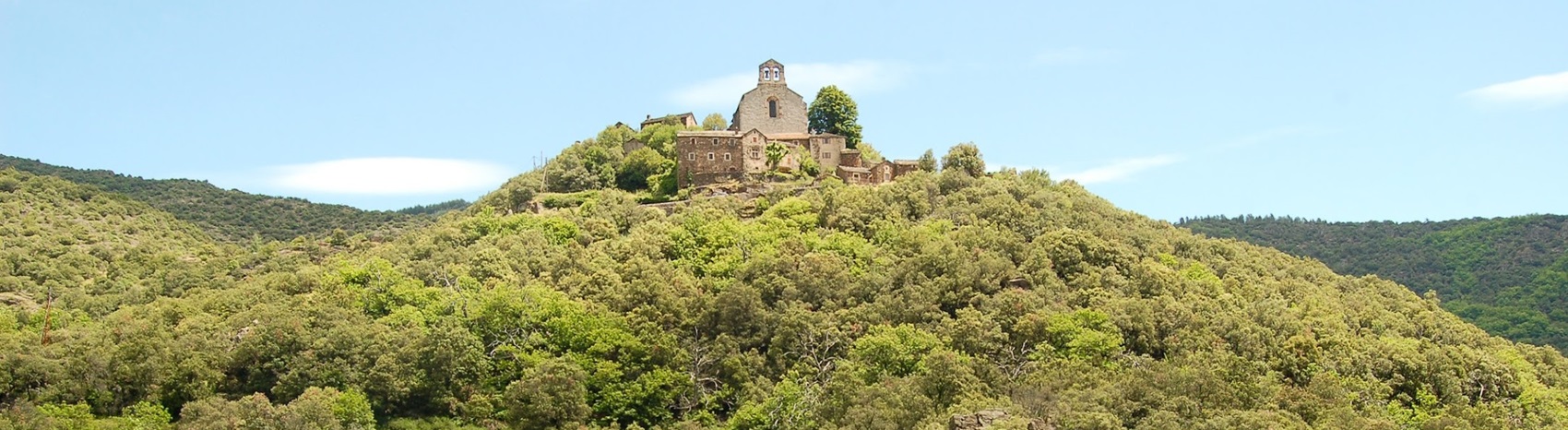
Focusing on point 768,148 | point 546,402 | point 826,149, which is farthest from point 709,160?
point 546,402

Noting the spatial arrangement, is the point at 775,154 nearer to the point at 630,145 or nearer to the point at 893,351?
the point at 630,145

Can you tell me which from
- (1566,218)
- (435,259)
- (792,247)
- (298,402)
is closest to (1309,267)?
(792,247)

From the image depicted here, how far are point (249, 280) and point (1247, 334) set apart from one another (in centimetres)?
4061

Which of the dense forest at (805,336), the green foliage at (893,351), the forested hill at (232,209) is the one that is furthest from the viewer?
the forested hill at (232,209)

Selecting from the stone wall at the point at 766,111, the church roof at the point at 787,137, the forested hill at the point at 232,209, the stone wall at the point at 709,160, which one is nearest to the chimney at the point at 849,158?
the church roof at the point at 787,137

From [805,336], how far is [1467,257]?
8852 cm

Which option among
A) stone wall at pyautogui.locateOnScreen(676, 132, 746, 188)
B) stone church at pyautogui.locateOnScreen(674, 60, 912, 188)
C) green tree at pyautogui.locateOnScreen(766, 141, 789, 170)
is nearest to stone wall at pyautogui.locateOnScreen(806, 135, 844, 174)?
stone church at pyautogui.locateOnScreen(674, 60, 912, 188)

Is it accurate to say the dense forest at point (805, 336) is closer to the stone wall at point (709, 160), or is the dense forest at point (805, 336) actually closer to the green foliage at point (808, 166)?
the stone wall at point (709, 160)

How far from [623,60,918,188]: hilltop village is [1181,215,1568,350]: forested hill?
154 ft

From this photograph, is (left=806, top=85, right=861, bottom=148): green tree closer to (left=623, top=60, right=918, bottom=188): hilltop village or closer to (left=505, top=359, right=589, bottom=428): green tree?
(left=623, top=60, right=918, bottom=188): hilltop village

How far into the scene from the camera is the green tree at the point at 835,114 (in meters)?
87.7

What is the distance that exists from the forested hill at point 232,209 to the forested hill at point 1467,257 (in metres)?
60.1

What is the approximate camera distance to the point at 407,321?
226 ft

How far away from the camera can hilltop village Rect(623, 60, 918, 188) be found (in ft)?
273
